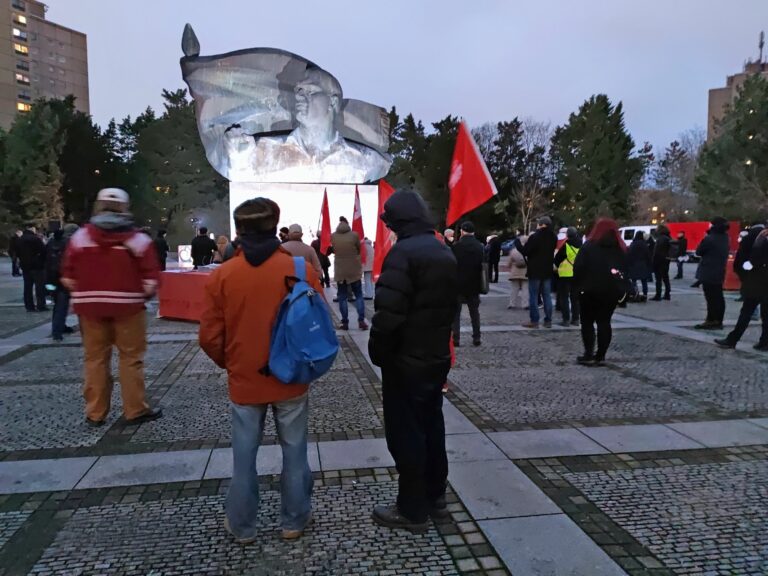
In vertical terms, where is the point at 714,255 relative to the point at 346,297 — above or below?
above

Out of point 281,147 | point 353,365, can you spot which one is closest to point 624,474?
point 353,365

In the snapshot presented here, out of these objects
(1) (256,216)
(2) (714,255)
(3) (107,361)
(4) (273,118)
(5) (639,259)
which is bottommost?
(3) (107,361)

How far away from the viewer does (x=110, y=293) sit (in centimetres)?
473

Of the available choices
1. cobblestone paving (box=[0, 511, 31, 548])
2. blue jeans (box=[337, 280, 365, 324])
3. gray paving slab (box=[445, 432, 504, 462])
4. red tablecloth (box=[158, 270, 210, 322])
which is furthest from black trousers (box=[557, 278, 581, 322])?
cobblestone paving (box=[0, 511, 31, 548])

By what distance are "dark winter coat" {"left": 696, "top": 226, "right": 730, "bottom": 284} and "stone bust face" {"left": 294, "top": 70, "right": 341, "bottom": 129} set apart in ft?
56.9

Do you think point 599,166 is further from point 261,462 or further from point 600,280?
point 261,462

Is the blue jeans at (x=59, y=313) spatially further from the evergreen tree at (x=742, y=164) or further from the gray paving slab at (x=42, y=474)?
the evergreen tree at (x=742, y=164)

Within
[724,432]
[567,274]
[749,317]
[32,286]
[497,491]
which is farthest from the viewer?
[32,286]

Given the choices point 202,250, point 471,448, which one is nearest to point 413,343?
point 471,448

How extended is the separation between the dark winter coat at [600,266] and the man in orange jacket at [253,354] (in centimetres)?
470

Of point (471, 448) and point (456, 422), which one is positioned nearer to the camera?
point (471, 448)

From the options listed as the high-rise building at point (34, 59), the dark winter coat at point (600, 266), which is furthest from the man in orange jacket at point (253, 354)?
the high-rise building at point (34, 59)

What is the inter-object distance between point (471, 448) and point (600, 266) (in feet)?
11.2

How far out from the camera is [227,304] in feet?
9.45
